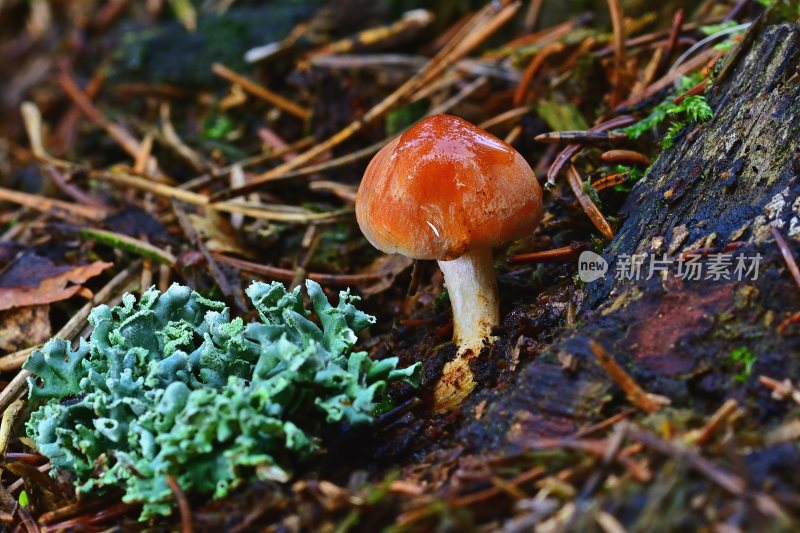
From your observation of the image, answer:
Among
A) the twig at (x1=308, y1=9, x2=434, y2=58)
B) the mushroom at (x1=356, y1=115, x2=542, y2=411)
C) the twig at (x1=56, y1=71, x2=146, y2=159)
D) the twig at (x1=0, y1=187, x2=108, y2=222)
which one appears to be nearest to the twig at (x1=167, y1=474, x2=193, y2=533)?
the mushroom at (x1=356, y1=115, x2=542, y2=411)

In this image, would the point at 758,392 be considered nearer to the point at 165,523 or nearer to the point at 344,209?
the point at 165,523

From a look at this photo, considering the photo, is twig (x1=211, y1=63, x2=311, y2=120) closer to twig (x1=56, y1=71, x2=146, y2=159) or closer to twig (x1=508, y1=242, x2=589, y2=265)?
twig (x1=56, y1=71, x2=146, y2=159)

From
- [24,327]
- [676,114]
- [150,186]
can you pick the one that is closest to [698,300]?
[676,114]

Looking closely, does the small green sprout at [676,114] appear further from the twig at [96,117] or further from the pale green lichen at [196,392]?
the twig at [96,117]

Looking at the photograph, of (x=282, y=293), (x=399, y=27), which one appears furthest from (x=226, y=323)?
(x=399, y=27)

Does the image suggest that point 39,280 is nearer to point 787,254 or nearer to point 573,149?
point 573,149

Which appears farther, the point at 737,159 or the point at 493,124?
the point at 493,124

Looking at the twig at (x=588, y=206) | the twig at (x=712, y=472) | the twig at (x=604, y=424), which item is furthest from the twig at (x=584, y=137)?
the twig at (x=712, y=472)

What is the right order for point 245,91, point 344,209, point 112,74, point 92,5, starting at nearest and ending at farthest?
point 344,209 → point 245,91 → point 112,74 → point 92,5
